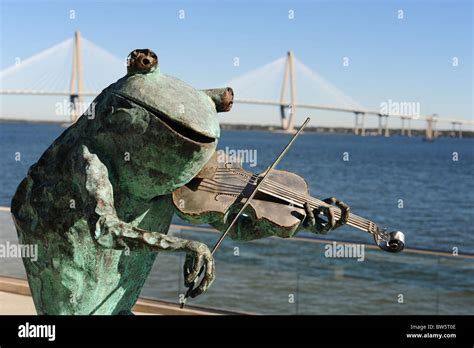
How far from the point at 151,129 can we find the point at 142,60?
29 cm

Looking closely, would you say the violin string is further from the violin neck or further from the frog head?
the frog head

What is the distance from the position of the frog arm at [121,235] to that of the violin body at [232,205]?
455 millimetres

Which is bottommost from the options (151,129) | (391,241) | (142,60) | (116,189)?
(391,241)

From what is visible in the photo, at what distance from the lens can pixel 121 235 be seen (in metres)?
3.19

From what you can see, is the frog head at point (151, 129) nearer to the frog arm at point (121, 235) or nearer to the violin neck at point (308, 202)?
the frog arm at point (121, 235)

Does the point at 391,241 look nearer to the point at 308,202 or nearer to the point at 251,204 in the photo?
the point at 308,202

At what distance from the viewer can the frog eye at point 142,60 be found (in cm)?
337

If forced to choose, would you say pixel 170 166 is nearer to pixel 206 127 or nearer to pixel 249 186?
pixel 206 127

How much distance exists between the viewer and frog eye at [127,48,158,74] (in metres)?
3.37

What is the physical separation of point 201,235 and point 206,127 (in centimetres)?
497

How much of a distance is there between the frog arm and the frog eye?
432mm

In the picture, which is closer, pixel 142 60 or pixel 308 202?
pixel 142 60

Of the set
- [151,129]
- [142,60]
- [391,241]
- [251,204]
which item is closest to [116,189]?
[151,129]
